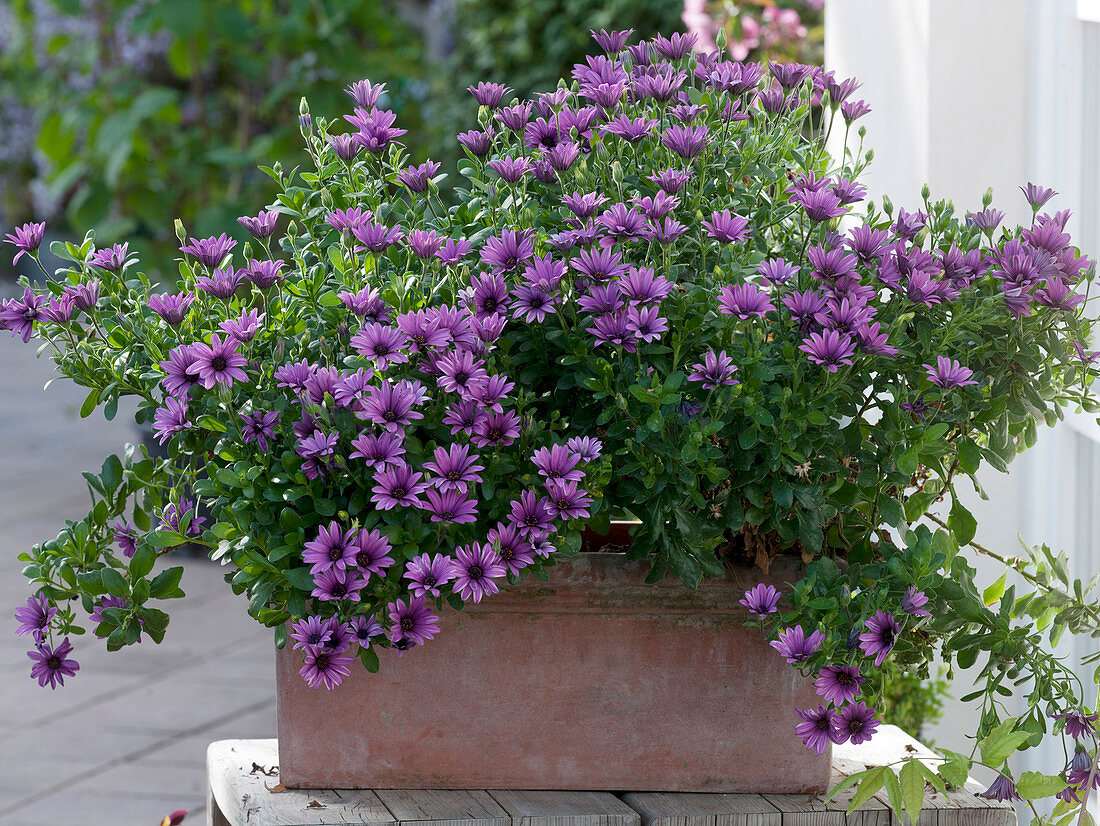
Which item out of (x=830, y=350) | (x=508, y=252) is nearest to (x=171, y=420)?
(x=508, y=252)

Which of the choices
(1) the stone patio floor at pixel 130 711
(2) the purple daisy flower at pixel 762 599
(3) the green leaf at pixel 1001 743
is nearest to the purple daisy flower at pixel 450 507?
Result: (2) the purple daisy flower at pixel 762 599

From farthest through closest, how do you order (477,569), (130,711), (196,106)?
1. (196,106)
2. (130,711)
3. (477,569)

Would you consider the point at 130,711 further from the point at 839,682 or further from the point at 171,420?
the point at 839,682

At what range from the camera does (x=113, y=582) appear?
1021 millimetres

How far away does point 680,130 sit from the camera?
100 cm

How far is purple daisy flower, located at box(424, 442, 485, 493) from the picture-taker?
2.97 ft

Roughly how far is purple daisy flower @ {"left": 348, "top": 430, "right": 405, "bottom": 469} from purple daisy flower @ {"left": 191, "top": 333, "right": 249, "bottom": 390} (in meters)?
0.11

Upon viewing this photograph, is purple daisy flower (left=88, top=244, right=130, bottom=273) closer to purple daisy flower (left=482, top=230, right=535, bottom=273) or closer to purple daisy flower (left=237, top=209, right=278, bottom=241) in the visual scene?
purple daisy flower (left=237, top=209, right=278, bottom=241)

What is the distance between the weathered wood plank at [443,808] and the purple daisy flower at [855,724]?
0.93 feet

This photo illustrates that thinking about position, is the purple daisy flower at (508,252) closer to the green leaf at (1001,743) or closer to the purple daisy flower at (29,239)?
the purple daisy flower at (29,239)

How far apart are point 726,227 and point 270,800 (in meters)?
0.61

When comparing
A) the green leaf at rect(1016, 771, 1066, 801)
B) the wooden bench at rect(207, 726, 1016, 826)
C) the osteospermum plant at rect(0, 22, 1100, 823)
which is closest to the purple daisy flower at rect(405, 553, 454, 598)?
the osteospermum plant at rect(0, 22, 1100, 823)

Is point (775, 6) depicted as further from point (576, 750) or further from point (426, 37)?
point (426, 37)

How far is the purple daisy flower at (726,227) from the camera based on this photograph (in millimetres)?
962
